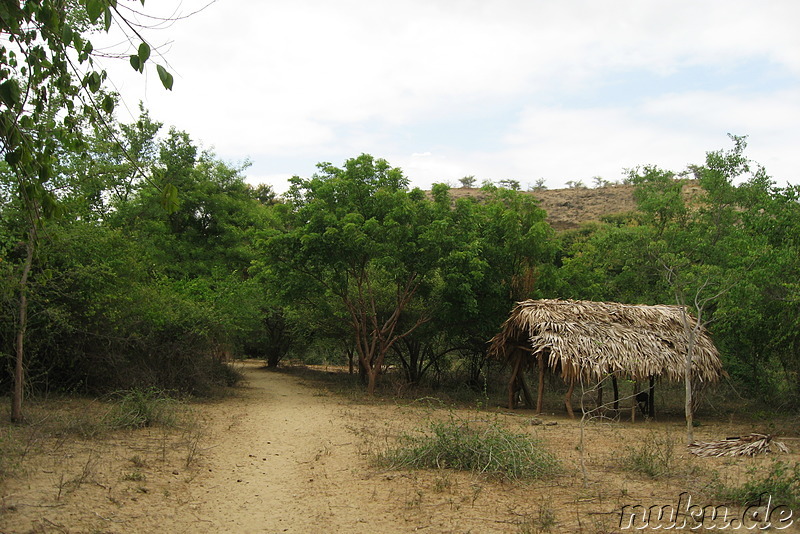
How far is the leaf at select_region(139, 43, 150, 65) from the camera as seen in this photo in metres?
3.25

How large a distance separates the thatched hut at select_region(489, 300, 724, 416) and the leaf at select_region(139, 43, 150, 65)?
10.6 m

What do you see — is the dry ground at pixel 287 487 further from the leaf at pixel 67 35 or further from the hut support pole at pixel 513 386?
the hut support pole at pixel 513 386

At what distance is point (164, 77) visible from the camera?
3.16 meters

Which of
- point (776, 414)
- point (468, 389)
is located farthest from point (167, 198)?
point (468, 389)

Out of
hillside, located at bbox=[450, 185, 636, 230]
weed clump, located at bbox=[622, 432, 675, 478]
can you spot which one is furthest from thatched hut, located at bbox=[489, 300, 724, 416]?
hillside, located at bbox=[450, 185, 636, 230]

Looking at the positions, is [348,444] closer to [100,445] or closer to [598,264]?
[100,445]

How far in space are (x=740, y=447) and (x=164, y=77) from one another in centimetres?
839

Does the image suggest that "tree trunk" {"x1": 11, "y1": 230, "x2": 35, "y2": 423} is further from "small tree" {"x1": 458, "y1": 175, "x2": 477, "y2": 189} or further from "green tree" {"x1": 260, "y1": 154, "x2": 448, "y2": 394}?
"small tree" {"x1": 458, "y1": 175, "x2": 477, "y2": 189}

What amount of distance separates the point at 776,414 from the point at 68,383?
14.7 m

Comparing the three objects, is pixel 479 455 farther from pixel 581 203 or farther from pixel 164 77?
pixel 581 203

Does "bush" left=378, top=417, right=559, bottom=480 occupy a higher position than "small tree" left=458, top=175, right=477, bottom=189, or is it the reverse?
"small tree" left=458, top=175, right=477, bottom=189

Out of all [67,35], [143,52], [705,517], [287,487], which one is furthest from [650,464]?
[67,35]

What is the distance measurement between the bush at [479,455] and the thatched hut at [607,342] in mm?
5637

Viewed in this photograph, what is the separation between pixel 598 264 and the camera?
60.0ft
